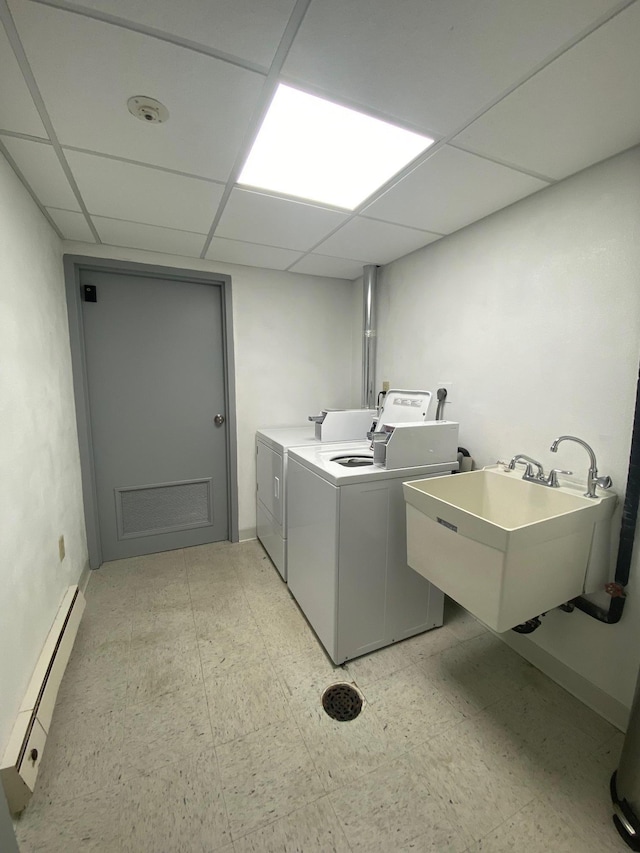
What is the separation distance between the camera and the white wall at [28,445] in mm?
1230

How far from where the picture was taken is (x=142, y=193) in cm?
160

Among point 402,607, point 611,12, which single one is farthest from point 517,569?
point 611,12

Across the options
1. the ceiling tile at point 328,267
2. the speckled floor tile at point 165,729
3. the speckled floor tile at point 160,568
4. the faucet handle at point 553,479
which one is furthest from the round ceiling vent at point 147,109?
the speckled floor tile at point 160,568

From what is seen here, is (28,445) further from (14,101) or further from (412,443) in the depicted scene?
(412,443)

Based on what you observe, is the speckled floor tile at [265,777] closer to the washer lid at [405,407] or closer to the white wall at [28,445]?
the white wall at [28,445]

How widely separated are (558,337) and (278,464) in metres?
1.66

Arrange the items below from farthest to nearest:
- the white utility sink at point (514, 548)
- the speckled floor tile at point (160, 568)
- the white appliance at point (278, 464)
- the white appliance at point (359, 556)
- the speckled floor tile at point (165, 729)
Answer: the speckled floor tile at point (160, 568)
the white appliance at point (278, 464)
the white appliance at point (359, 556)
the speckled floor tile at point (165, 729)
the white utility sink at point (514, 548)

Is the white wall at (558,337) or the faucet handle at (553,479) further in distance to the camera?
the faucet handle at (553,479)

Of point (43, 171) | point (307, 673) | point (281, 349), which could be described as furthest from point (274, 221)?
point (307, 673)

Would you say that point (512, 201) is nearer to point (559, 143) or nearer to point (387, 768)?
point (559, 143)

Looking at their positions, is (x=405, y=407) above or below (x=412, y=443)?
above

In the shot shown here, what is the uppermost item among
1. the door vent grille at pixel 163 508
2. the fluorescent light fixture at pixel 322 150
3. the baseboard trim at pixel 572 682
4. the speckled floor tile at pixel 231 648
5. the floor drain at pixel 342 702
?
the fluorescent light fixture at pixel 322 150

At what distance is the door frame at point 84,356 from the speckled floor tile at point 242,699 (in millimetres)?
1448

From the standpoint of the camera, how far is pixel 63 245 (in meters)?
2.21
